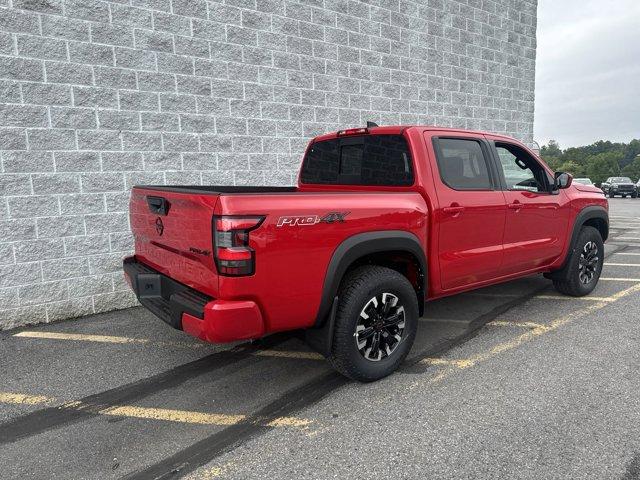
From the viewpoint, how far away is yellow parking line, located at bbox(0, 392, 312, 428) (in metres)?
2.94

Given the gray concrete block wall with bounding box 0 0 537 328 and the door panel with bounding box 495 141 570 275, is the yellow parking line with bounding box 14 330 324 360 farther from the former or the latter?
the door panel with bounding box 495 141 570 275

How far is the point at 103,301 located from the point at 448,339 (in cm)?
383

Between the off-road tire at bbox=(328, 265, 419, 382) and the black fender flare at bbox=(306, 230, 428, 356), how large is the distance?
0.07 m

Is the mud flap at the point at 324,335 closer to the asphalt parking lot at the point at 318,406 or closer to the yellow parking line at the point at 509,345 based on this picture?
the asphalt parking lot at the point at 318,406

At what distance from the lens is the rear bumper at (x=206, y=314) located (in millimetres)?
2727

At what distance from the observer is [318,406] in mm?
3135

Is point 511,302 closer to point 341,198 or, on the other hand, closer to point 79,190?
point 341,198

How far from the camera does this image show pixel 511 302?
5484 millimetres

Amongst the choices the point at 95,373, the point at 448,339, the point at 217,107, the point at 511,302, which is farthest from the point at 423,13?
the point at 95,373

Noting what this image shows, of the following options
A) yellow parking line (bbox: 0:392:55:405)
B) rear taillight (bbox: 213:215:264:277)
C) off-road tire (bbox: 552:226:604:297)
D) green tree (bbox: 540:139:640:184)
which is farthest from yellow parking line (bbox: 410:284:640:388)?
green tree (bbox: 540:139:640:184)

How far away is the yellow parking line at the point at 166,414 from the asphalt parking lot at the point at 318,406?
0.04 feet

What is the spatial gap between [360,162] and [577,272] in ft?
10.2

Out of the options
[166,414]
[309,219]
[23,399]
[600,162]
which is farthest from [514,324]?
[600,162]

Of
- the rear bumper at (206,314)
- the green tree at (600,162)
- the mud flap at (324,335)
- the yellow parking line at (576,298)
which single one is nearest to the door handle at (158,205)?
the rear bumper at (206,314)
